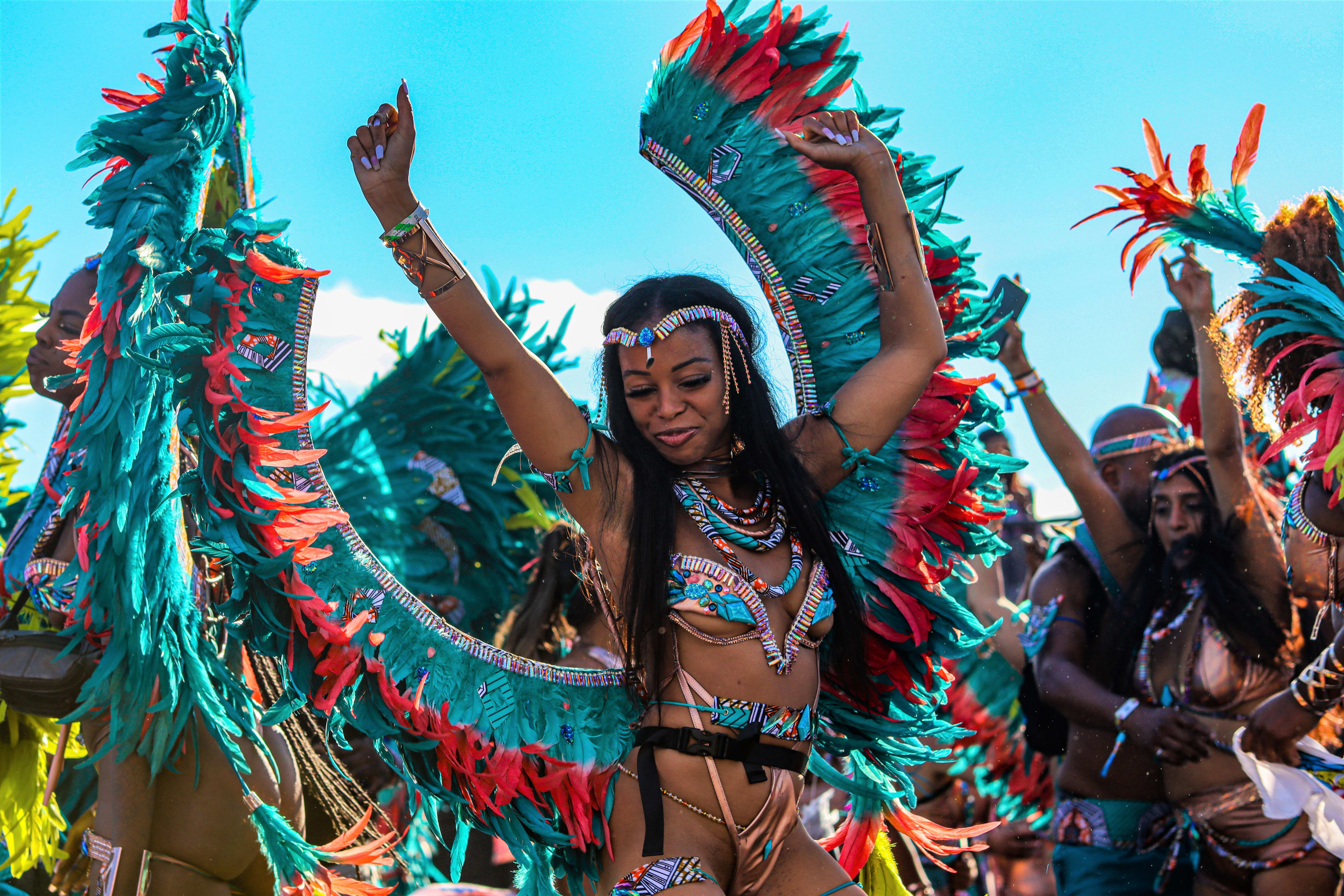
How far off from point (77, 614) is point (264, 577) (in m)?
1.05

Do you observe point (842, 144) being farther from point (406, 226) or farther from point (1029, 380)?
point (1029, 380)

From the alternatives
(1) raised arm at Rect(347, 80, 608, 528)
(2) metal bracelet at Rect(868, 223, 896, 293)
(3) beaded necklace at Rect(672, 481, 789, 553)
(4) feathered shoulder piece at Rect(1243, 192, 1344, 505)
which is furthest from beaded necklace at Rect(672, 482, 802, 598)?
(4) feathered shoulder piece at Rect(1243, 192, 1344, 505)

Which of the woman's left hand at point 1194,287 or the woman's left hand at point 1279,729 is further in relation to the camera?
the woman's left hand at point 1194,287

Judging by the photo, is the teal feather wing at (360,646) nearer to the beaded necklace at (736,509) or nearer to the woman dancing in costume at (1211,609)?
the beaded necklace at (736,509)

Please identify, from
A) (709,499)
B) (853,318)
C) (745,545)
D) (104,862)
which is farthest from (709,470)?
(104,862)

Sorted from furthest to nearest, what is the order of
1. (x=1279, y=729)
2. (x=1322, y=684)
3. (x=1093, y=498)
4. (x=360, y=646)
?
(x=1093, y=498) < (x=1279, y=729) < (x=1322, y=684) < (x=360, y=646)

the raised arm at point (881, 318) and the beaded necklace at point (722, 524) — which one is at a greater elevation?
the raised arm at point (881, 318)

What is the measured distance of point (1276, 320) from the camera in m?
3.39

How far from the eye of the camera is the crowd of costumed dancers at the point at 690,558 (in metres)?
2.36

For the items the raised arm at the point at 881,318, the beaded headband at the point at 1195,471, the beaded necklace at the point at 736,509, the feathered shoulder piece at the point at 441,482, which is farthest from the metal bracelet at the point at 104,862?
the beaded headband at the point at 1195,471

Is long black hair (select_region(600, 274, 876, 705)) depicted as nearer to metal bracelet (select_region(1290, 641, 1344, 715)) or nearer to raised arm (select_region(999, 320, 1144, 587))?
metal bracelet (select_region(1290, 641, 1344, 715))

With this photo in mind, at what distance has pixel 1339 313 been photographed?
3074mm

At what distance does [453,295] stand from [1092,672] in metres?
3.12

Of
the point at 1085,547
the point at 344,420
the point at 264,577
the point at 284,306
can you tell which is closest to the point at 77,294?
the point at 344,420
